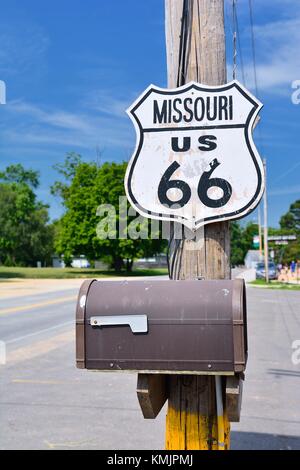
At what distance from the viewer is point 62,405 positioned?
21.7 feet

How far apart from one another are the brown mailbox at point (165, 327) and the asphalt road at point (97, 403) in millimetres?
3177

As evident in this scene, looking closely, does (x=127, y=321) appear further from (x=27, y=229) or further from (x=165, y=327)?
(x=27, y=229)

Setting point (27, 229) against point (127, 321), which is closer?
point (127, 321)

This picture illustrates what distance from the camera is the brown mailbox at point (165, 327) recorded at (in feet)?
7.34

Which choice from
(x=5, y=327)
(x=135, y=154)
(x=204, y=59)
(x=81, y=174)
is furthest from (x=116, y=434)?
(x=81, y=174)

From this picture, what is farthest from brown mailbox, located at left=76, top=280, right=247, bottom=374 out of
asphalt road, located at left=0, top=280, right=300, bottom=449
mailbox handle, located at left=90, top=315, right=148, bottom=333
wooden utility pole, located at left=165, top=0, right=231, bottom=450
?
asphalt road, located at left=0, top=280, right=300, bottom=449

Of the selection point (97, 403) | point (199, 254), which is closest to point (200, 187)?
point (199, 254)

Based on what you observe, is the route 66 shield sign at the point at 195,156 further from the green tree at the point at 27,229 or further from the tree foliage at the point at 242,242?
the tree foliage at the point at 242,242

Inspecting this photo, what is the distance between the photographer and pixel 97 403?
6.76 metres

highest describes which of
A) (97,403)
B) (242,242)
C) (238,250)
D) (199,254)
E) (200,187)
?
(242,242)

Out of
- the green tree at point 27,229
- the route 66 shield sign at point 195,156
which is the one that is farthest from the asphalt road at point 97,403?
the green tree at point 27,229

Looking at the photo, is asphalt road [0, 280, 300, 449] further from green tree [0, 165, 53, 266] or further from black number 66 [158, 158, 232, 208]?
green tree [0, 165, 53, 266]

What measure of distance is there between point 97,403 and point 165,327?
4.80 m
